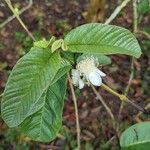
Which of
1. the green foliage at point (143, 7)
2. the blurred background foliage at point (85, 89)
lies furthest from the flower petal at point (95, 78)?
the green foliage at point (143, 7)

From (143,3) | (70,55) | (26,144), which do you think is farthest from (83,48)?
(143,3)

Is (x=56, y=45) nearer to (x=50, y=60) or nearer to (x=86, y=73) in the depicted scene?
(x=50, y=60)

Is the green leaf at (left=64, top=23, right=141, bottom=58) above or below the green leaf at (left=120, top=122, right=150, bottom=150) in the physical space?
above

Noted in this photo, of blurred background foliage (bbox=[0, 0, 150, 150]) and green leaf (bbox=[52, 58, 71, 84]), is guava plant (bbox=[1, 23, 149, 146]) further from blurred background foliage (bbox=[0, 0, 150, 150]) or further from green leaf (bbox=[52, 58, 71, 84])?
blurred background foliage (bbox=[0, 0, 150, 150])

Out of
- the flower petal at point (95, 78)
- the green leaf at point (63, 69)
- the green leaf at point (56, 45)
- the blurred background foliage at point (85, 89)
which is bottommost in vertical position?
the blurred background foliage at point (85, 89)

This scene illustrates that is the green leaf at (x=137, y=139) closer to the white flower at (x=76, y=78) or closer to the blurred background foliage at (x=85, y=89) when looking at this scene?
the white flower at (x=76, y=78)

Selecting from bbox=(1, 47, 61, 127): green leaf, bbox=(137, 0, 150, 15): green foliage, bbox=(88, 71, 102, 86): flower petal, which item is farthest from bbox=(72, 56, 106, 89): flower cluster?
bbox=(137, 0, 150, 15): green foliage
